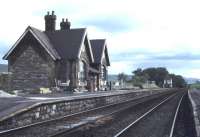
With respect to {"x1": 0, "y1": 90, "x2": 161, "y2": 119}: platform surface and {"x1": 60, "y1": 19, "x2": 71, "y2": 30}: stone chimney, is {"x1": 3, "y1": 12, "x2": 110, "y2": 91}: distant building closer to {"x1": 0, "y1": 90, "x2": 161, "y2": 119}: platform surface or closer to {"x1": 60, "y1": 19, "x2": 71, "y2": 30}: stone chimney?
{"x1": 60, "y1": 19, "x2": 71, "y2": 30}: stone chimney

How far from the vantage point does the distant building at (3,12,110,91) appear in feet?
155

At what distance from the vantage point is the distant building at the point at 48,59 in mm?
47250

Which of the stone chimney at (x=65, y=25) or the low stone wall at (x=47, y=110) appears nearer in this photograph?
the low stone wall at (x=47, y=110)

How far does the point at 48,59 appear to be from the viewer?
155 feet

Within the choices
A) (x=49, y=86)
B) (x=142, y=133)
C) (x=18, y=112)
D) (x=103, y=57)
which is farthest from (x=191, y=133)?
(x=103, y=57)

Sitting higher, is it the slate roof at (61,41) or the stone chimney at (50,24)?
the stone chimney at (50,24)

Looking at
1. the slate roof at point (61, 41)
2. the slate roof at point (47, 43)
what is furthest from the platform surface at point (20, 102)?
the slate roof at point (61, 41)

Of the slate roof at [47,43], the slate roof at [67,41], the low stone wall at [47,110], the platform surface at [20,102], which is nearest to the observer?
the low stone wall at [47,110]

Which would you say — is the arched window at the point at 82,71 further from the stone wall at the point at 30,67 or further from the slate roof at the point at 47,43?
the stone wall at the point at 30,67

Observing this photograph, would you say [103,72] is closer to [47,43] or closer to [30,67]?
[47,43]

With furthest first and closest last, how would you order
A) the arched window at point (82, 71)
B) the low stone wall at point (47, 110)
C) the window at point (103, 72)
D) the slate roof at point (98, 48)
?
the window at point (103, 72), the slate roof at point (98, 48), the arched window at point (82, 71), the low stone wall at point (47, 110)

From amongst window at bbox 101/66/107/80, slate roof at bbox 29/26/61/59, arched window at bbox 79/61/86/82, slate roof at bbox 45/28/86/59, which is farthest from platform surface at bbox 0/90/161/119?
window at bbox 101/66/107/80

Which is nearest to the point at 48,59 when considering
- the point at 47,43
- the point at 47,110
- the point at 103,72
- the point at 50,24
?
the point at 47,43

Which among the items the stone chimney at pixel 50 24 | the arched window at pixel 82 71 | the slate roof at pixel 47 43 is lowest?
the arched window at pixel 82 71
